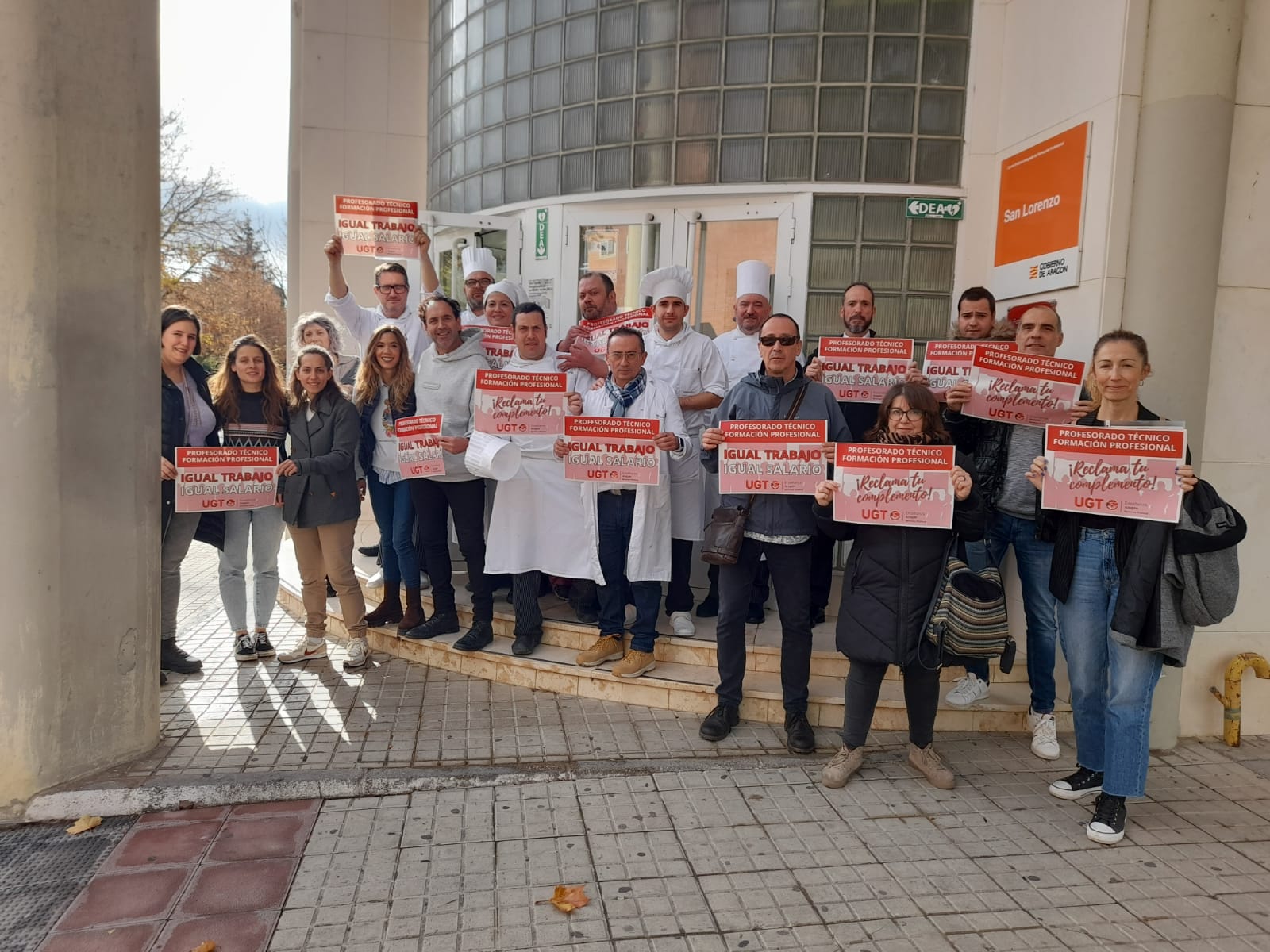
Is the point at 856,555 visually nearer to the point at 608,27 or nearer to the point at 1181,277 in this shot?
the point at 1181,277

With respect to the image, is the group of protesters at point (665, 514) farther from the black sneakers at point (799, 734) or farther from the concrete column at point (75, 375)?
the concrete column at point (75, 375)

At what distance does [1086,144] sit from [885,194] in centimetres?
180

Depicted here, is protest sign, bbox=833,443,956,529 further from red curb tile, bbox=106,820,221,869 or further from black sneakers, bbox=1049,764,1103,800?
red curb tile, bbox=106,820,221,869

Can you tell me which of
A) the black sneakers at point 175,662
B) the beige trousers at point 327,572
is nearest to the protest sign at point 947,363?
the beige trousers at point 327,572

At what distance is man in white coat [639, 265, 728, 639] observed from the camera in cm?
539

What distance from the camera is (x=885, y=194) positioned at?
654 centimetres

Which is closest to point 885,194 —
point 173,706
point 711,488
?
point 711,488

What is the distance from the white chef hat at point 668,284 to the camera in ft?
18.3

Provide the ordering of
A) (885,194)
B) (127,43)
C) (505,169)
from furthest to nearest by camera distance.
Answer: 1. (505,169)
2. (885,194)
3. (127,43)

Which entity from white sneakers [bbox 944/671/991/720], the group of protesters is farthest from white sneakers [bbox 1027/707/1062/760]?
white sneakers [bbox 944/671/991/720]

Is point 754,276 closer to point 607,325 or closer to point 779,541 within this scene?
point 607,325

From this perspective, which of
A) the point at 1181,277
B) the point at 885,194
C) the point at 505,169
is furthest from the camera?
the point at 505,169

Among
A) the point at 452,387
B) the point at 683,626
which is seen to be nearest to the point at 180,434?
the point at 452,387

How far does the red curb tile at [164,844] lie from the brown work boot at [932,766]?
323 centimetres
